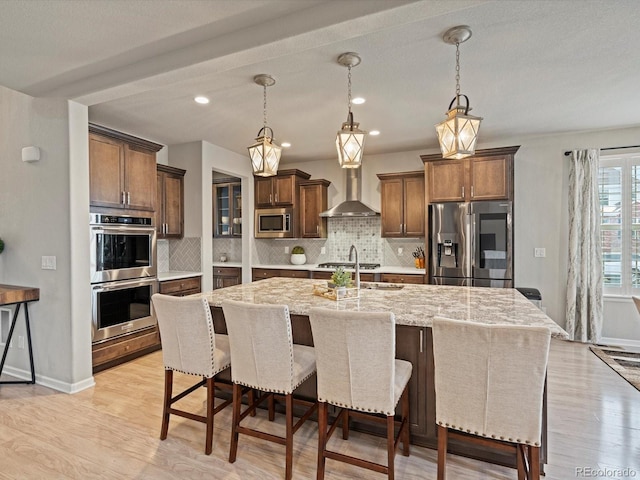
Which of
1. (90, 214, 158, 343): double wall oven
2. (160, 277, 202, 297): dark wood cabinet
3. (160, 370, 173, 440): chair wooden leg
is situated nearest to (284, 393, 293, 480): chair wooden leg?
(160, 370, 173, 440): chair wooden leg

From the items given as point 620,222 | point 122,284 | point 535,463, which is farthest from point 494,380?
point 620,222

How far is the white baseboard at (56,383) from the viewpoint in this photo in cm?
301

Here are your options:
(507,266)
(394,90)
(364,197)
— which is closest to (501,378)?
(394,90)

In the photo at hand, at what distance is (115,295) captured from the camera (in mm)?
3502

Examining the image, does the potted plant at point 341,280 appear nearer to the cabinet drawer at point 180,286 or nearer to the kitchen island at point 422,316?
the kitchen island at point 422,316

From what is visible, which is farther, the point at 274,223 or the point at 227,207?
the point at 227,207

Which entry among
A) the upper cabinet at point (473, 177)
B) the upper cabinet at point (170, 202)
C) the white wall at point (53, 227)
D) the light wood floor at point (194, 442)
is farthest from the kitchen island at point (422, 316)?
the upper cabinet at point (170, 202)

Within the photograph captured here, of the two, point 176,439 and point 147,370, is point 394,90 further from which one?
point 147,370

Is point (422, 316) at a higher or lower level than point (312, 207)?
lower

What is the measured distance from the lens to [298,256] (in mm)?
5645

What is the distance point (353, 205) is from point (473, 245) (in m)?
1.81

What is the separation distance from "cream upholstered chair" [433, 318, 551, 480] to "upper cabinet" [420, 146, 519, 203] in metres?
3.21

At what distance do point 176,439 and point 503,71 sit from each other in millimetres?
3625

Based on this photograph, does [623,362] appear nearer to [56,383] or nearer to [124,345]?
[124,345]
